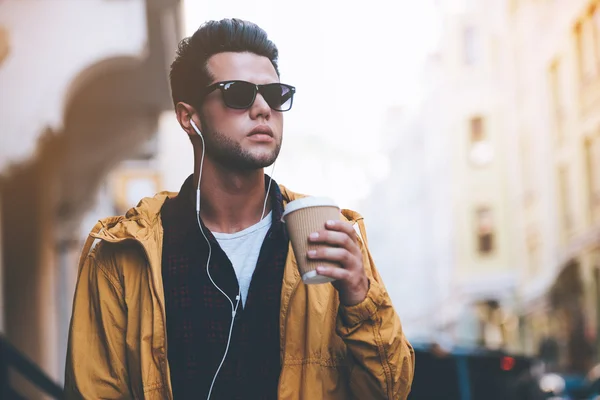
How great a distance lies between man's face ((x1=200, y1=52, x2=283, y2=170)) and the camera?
8.77ft

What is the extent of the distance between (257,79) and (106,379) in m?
0.93

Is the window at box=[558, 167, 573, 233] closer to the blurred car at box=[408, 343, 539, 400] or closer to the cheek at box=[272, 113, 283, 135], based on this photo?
the blurred car at box=[408, 343, 539, 400]

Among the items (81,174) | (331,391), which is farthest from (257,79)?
(81,174)

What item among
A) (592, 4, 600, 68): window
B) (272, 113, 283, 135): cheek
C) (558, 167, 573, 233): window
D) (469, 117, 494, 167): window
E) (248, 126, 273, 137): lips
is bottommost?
(558, 167, 573, 233): window

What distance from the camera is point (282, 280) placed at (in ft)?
8.64

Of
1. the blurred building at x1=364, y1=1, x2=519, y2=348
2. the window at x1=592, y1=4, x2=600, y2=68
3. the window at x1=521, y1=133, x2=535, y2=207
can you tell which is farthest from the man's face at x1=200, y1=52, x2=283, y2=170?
the blurred building at x1=364, y1=1, x2=519, y2=348

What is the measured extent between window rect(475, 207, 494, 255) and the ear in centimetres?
4127

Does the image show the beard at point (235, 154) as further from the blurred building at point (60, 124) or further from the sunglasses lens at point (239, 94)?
the blurred building at point (60, 124)

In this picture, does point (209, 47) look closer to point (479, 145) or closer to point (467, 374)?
point (467, 374)

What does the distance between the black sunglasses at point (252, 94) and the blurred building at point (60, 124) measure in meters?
5.72

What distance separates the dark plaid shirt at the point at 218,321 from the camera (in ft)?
8.44

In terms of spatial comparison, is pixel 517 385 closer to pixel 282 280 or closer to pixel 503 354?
pixel 503 354

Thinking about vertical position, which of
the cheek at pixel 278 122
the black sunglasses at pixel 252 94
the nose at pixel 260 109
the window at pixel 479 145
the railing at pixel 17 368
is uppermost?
the black sunglasses at pixel 252 94

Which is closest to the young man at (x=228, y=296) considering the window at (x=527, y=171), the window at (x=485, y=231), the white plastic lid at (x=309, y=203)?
the white plastic lid at (x=309, y=203)
